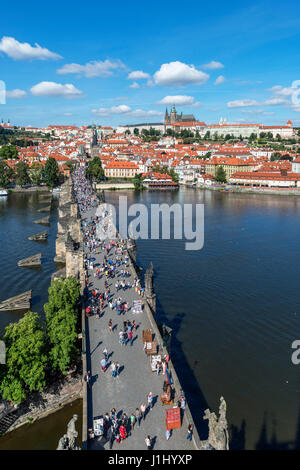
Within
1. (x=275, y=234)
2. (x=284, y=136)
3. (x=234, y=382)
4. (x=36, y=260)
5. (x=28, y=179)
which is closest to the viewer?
(x=234, y=382)

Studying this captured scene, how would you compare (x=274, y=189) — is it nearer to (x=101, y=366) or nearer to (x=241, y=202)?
(x=241, y=202)

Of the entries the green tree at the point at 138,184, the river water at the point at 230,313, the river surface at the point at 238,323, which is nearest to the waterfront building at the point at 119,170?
the green tree at the point at 138,184

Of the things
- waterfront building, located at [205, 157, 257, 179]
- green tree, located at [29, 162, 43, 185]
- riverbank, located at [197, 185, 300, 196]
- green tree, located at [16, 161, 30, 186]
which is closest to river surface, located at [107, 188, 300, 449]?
riverbank, located at [197, 185, 300, 196]

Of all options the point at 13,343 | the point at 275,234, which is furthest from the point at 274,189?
the point at 13,343

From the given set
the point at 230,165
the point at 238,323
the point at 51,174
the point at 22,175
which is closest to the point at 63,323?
the point at 238,323

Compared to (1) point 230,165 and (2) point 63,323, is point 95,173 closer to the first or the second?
(1) point 230,165
